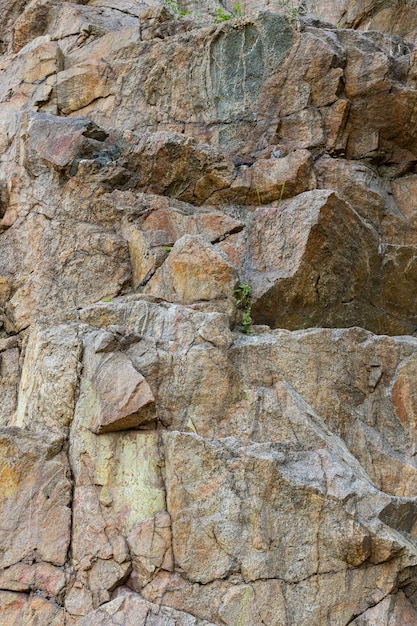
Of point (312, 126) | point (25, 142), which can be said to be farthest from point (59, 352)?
point (312, 126)

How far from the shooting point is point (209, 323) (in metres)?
7.48

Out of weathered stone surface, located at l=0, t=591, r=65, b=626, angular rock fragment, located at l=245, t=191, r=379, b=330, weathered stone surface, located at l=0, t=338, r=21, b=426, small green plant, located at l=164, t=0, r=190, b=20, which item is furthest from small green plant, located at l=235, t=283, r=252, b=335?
small green plant, located at l=164, t=0, r=190, b=20

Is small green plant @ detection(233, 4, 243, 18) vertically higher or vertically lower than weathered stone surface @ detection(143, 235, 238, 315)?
higher

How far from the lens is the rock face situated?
20.3ft

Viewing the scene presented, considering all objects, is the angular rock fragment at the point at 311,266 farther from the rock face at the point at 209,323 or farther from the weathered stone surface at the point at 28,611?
the weathered stone surface at the point at 28,611

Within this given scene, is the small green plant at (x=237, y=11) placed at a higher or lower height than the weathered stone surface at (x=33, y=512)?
higher

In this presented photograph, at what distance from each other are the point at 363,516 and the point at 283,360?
1.87 m

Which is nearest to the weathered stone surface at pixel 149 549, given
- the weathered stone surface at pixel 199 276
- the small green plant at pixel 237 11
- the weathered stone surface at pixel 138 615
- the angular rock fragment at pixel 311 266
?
the weathered stone surface at pixel 138 615

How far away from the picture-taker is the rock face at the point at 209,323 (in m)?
6.18

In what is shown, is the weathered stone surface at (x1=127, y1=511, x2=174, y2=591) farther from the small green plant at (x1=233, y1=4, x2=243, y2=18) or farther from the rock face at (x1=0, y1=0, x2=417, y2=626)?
the small green plant at (x1=233, y1=4, x2=243, y2=18)

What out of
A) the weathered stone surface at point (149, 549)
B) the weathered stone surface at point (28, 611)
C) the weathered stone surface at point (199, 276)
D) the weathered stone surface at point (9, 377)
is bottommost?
the weathered stone surface at point (9, 377)

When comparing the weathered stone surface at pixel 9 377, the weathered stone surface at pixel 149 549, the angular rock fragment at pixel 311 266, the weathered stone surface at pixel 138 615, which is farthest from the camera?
the angular rock fragment at pixel 311 266

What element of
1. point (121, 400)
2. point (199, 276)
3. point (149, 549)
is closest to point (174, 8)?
point (199, 276)

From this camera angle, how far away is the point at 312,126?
11078 mm
